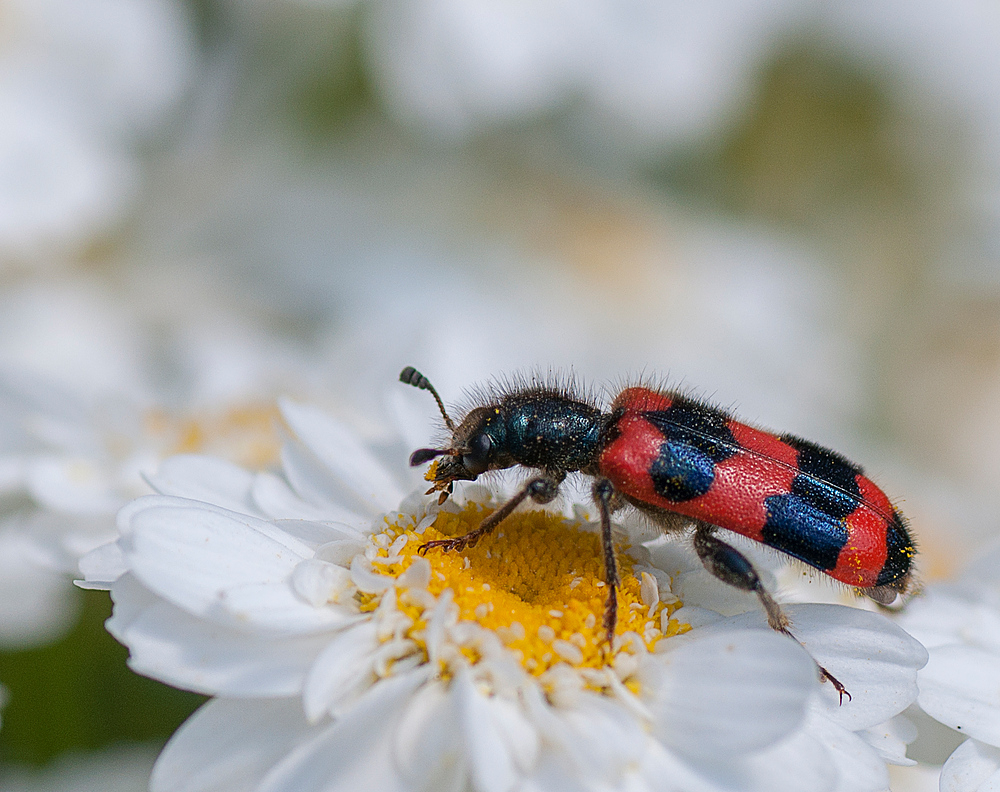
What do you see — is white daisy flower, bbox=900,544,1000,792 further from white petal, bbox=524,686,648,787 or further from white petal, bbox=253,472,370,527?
white petal, bbox=253,472,370,527

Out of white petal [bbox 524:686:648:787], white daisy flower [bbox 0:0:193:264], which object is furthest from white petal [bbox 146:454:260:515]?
white daisy flower [bbox 0:0:193:264]

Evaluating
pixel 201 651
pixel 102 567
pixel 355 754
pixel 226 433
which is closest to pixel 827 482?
pixel 355 754

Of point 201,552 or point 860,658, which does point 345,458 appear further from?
point 860,658

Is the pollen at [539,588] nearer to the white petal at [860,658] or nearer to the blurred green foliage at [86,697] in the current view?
the white petal at [860,658]

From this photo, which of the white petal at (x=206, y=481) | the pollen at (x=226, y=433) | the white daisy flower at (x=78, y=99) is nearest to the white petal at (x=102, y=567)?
the white petal at (x=206, y=481)

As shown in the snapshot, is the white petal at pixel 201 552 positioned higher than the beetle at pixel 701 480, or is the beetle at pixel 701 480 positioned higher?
the beetle at pixel 701 480

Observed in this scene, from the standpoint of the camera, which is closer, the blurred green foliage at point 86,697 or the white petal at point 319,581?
the white petal at point 319,581

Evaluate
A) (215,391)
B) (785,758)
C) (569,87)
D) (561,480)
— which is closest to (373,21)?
(569,87)
